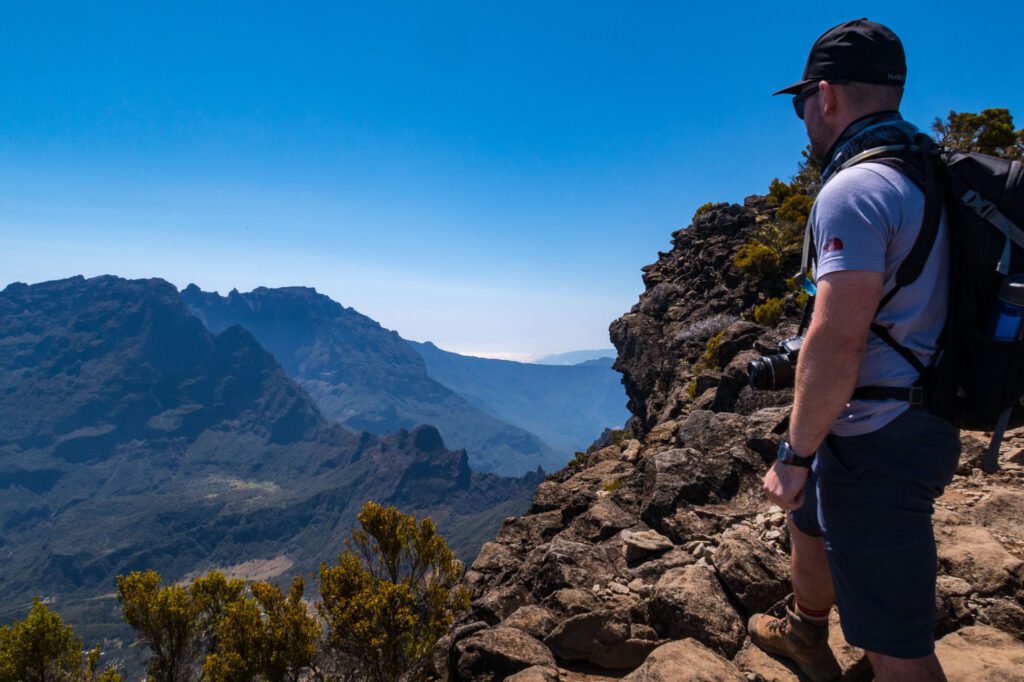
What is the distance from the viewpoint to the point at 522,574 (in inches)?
348

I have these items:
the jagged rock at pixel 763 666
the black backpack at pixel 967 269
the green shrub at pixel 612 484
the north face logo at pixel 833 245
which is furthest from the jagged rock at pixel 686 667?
the green shrub at pixel 612 484

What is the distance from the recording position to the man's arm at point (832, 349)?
244cm

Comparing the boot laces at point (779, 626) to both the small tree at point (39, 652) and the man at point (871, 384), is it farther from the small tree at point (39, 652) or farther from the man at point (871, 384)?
the small tree at point (39, 652)

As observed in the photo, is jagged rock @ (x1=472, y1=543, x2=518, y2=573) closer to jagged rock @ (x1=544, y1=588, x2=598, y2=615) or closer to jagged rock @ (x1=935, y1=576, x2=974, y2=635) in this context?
jagged rock @ (x1=544, y1=588, x2=598, y2=615)

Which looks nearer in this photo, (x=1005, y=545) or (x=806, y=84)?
(x=806, y=84)

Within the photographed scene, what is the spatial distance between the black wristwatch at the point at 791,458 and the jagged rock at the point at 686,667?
2344 mm

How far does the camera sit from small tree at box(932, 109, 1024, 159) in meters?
17.8

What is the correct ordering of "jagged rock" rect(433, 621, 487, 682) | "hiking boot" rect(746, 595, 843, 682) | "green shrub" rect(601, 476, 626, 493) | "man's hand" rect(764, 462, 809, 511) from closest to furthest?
"man's hand" rect(764, 462, 809, 511) → "hiking boot" rect(746, 595, 843, 682) → "jagged rock" rect(433, 621, 487, 682) → "green shrub" rect(601, 476, 626, 493)

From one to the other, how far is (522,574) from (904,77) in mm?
8133

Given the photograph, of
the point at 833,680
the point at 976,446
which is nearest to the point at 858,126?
the point at 833,680

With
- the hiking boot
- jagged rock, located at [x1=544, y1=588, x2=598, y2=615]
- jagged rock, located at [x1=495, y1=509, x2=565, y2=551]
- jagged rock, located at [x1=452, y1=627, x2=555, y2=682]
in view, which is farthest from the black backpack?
jagged rock, located at [x1=495, y1=509, x2=565, y2=551]

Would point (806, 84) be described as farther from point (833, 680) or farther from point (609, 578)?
point (609, 578)

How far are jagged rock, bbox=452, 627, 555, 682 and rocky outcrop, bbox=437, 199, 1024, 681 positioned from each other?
0.31 feet

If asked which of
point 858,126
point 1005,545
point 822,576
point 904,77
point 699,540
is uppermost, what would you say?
point 904,77
